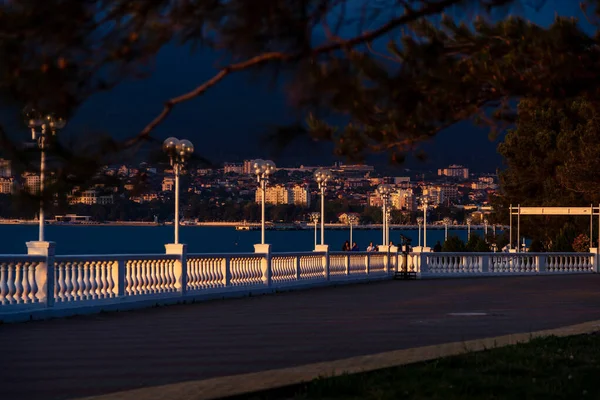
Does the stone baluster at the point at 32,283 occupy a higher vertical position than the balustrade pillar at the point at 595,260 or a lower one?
higher

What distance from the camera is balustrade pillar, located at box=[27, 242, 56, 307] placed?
21438 mm

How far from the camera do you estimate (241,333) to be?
728 inches

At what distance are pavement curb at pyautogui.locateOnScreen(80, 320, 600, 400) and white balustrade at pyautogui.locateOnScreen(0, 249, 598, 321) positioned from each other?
8.56m

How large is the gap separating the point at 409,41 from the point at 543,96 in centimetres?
290

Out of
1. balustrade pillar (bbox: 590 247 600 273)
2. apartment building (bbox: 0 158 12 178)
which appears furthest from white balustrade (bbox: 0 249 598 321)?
apartment building (bbox: 0 158 12 178)

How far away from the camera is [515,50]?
13.2 meters

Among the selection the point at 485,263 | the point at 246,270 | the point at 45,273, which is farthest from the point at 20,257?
the point at 485,263

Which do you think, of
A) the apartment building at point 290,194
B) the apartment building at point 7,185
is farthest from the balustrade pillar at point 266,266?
the apartment building at point 290,194

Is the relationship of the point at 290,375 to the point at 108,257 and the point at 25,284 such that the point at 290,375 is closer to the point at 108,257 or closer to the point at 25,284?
the point at 25,284

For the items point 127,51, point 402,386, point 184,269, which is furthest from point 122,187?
point 184,269

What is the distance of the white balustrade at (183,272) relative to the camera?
21.4 m

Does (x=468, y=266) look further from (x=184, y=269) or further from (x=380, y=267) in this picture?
(x=184, y=269)

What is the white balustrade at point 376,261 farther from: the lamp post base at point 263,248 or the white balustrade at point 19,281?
the white balustrade at point 19,281

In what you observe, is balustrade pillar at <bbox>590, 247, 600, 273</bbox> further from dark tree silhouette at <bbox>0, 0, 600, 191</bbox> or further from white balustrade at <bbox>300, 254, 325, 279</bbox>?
dark tree silhouette at <bbox>0, 0, 600, 191</bbox>
